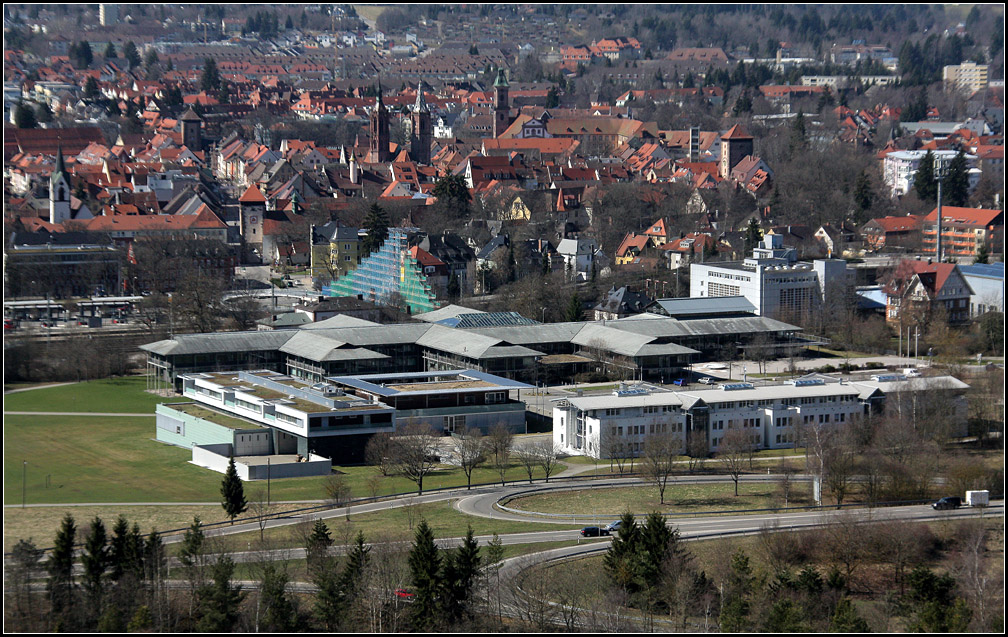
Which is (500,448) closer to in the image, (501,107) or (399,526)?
(399,526)

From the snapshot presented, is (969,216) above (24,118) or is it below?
below

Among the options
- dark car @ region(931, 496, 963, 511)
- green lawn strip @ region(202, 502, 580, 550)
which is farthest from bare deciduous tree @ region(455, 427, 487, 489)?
dark car @ region(931, 496, 963, 511)

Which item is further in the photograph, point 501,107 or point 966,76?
point 966,76

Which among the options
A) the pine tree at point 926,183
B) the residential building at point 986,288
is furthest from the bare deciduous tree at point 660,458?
the pine tree at point 926,183

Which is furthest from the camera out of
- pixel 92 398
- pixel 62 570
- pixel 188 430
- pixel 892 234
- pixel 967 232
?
pixel 892 234

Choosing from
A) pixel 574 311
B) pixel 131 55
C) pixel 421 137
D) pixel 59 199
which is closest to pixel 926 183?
pixel 574 311

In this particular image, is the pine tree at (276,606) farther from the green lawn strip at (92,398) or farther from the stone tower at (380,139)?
the stone tower at (380,139)
